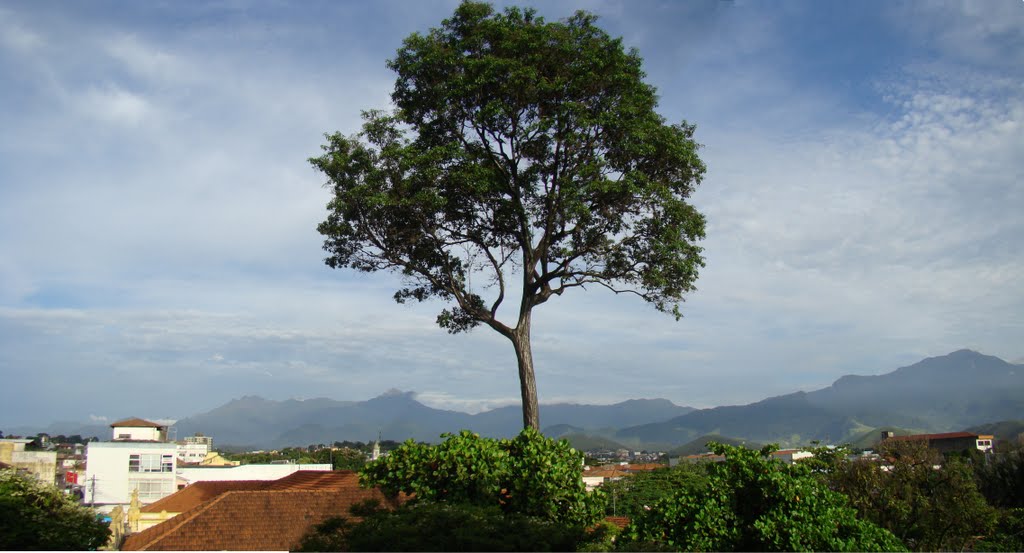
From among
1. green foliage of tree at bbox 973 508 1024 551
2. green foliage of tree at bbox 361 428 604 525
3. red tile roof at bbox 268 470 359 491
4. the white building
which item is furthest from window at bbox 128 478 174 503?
the white building

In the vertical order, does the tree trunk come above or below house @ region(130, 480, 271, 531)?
above

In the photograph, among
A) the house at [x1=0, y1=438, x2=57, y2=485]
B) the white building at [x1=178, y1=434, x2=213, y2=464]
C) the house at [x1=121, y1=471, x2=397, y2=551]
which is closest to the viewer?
the house at [x1=121, y1=471, x2=397, y2=551]

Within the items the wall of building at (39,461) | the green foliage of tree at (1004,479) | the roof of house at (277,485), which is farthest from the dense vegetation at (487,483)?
the wall of building at (39,461)

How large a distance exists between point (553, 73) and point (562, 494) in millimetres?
8498

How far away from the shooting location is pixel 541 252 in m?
15.5

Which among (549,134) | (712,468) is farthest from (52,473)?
(712,468)

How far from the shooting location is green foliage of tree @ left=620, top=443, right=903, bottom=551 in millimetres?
9188

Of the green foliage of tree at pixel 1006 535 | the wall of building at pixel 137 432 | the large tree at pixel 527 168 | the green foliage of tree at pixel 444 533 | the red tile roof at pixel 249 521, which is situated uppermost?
the large tree at pixel 527 168

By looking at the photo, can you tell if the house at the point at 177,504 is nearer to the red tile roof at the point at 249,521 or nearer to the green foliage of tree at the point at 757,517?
the red tile roof at the point at 249,521

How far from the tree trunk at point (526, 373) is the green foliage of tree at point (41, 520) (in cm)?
717

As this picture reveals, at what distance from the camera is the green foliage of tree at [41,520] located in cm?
928

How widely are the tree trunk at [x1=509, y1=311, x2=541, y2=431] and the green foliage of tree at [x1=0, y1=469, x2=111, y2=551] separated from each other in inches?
282

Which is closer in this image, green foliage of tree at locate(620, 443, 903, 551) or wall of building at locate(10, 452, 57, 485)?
green foliage of tree at locate(620, 443, 903, 551)

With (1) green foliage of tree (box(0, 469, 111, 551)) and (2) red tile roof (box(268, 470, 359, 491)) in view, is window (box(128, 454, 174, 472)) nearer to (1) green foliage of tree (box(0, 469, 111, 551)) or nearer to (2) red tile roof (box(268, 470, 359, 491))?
(2) red tile roof (box(268, 470, 359, 491))
